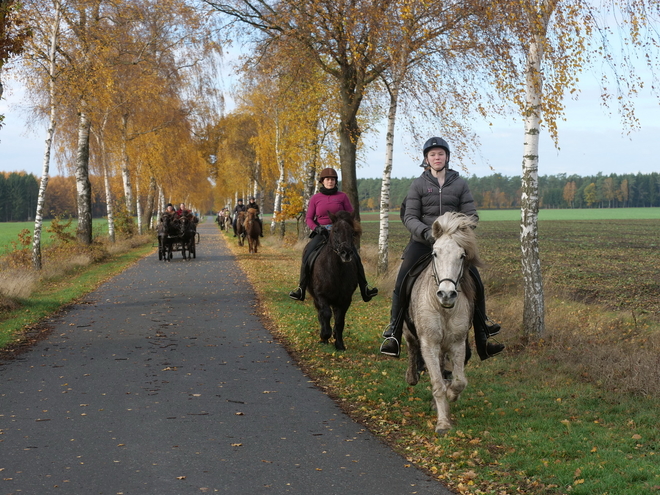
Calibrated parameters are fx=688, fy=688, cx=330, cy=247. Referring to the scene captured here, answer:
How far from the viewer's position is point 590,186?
17050 centimetres

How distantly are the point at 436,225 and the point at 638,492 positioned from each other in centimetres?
261

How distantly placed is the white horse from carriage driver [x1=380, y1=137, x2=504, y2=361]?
0.43 m

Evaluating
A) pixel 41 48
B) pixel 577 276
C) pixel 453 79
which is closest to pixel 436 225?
pixel 453 79

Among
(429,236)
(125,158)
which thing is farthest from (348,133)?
(125,158)

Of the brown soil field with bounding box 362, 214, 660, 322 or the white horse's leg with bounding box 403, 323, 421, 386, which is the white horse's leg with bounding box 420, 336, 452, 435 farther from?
the brown soil field with bounding box 362, 214, 660, 322

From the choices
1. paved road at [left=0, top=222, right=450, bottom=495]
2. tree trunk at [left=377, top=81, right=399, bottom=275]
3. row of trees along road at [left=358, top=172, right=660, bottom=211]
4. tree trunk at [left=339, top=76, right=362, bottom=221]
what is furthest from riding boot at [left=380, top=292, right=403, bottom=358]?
row of trees along road at [left=358, top=172, right=660, bottom=211]

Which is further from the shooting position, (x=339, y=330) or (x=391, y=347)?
(x=339, y=330)

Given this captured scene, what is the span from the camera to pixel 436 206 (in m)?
6.82

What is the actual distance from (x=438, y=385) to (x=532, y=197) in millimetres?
4306

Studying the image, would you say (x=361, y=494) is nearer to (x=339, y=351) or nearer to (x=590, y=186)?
(x=339, y=351)

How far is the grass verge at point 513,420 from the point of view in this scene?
15.8 ft

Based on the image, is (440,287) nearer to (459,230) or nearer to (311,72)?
(459,230)

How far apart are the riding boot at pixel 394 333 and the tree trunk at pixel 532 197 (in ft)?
10.6

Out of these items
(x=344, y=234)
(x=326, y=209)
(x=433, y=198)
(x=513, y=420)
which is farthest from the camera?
(x=326, y=209)
